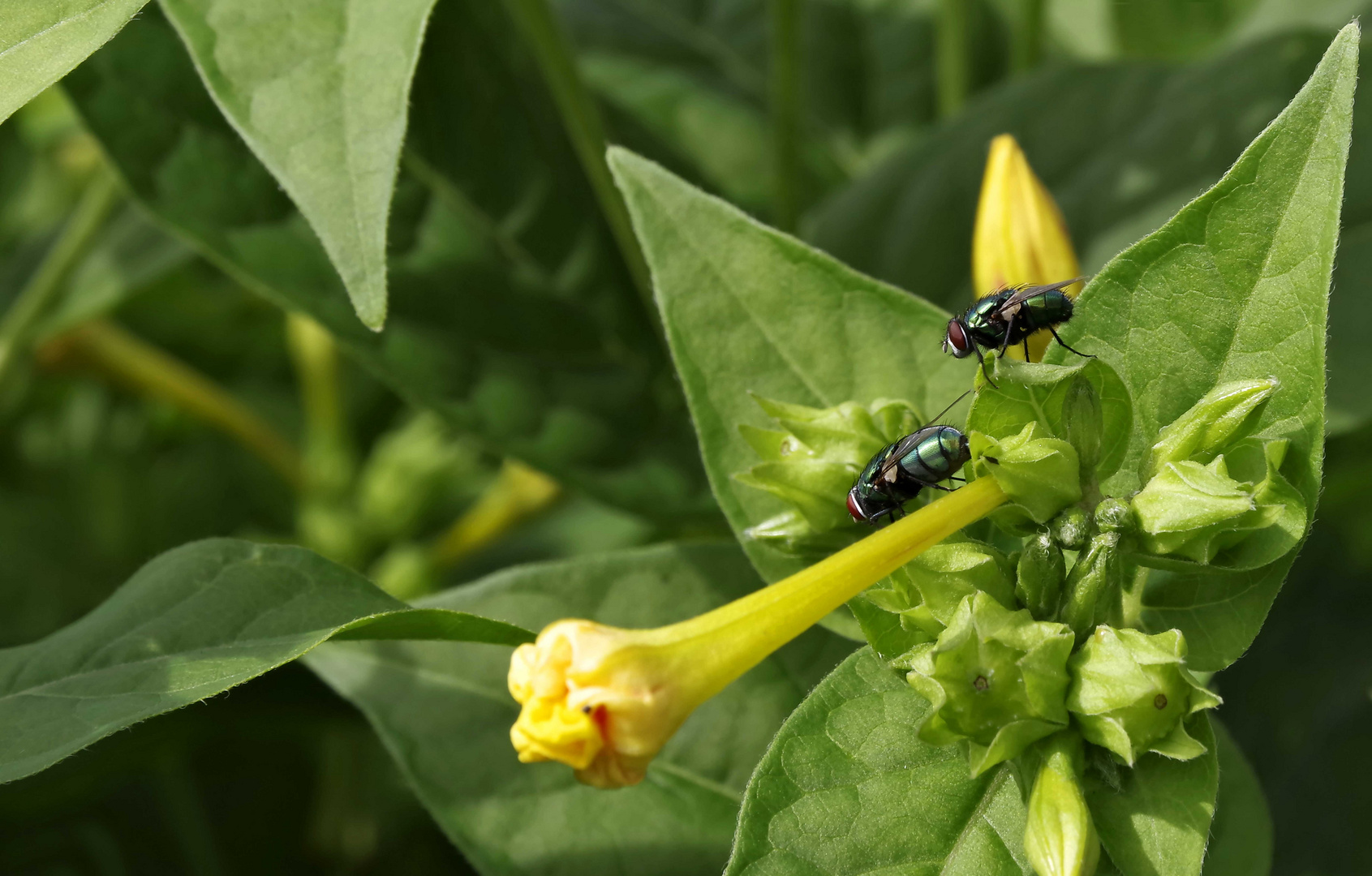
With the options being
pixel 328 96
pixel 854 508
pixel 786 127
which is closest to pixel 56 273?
pixel 786 127

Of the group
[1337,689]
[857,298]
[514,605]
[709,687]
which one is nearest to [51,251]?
[514,605]

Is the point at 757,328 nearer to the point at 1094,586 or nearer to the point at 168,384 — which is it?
the point at 1094,586

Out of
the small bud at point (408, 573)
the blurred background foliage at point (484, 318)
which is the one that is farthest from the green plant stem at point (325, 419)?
the small bud at point (408, 573)

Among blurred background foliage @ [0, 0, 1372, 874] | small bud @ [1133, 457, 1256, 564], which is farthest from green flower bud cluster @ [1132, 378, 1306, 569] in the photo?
blurred background foliage @ [0, 0, 1372, 874]

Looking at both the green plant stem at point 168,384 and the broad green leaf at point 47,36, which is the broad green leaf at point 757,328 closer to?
the broad green leaf at point 47,36

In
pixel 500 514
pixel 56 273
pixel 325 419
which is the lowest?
pixel 500 514
